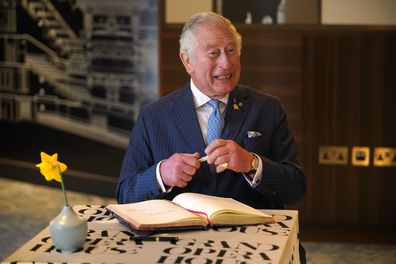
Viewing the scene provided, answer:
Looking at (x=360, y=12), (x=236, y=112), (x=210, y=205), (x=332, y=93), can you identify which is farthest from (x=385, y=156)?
(x=210, y=205)

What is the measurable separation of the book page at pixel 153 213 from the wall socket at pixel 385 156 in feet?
7.75

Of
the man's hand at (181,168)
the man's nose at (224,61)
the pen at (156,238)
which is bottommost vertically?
the pen at (156,238)

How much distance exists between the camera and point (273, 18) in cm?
435

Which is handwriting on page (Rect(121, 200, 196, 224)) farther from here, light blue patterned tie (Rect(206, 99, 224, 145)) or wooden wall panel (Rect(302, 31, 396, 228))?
wooden wall panel (Rect(302, 31, 396, 228))

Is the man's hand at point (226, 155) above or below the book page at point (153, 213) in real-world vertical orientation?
above

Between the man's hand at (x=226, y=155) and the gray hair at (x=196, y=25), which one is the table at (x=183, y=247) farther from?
the gray hair at (x=196, y=25)

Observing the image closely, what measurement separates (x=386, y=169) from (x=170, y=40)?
148 centimetres

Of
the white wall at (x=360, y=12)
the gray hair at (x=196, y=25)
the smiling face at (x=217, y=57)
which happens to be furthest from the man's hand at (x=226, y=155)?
the white wall at (x=360, y=12)

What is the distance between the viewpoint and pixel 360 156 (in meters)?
4.30

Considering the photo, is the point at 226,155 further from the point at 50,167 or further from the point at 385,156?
the point at 385,156

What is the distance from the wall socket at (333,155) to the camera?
14.1 ft

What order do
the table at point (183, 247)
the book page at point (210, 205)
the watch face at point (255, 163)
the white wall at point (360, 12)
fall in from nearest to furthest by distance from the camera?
the table at point (183, 247) → the book page at point (210, 205) → the watch face at point (255, 163) → the white wall at point (360, 12)

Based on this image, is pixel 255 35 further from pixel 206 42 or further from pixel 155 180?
pixel 155 180

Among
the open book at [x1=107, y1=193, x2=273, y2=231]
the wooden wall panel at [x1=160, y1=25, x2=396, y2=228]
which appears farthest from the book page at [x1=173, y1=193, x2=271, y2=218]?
the wooden wall panel at [x1=160, y1=25, x2=396, y2=228]
